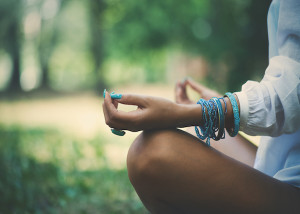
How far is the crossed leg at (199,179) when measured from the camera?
0.98 metres

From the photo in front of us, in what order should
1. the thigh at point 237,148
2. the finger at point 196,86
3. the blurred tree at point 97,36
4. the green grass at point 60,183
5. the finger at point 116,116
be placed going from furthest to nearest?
the blurred tree at point 97,36
the green grass at point 60,183
the finger at point 196,86
the thigh at point 237,148
the finger at point 116,116

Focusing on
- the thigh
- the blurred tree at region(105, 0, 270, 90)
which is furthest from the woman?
the blurred tree at region(105, 0, 270, 90)

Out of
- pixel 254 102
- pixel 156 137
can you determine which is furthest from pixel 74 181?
pixel 254 102

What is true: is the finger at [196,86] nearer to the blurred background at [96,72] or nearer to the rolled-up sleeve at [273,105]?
the rolled-up sleeve at [273,105]

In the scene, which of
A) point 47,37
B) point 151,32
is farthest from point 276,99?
point 47,37

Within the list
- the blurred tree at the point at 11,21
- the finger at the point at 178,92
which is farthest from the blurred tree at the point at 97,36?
the finger at the point at 178,92

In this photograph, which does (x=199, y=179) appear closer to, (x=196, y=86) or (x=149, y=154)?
(x=149, y=154)

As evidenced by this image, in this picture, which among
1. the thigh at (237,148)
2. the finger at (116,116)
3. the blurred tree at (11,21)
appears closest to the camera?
the finger at (116,116)

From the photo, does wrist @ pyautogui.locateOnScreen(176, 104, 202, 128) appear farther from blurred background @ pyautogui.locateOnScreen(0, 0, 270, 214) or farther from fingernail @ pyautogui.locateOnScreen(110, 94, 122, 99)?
blurred background @ pyautogui.locateOnScreen(0, 0, 270, 214)

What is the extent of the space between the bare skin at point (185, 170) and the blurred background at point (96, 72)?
4.05 feet

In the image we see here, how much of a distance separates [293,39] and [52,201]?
6.42ft

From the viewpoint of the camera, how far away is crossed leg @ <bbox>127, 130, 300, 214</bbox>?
3.22ft

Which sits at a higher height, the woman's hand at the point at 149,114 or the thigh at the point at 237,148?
the woman's hand at the point at 149,114

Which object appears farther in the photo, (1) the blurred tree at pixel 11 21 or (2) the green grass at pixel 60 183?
(1) the blurred tree at pixel 11 21
